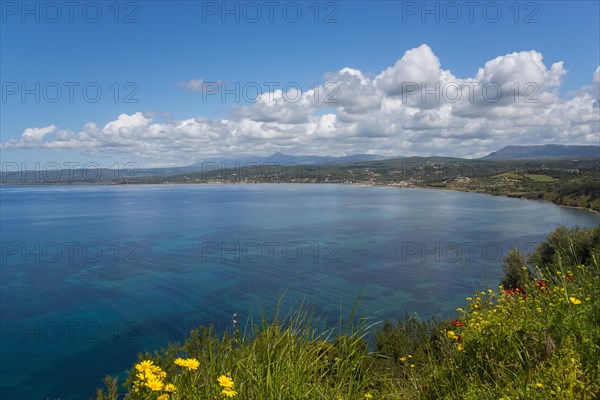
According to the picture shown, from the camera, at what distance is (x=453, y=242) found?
67.2 meters

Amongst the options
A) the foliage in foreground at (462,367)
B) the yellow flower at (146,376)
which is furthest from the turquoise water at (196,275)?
the yellow flower at (146,376)

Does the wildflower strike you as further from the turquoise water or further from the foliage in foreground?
the turquoise water

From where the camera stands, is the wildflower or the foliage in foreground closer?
the wildflower

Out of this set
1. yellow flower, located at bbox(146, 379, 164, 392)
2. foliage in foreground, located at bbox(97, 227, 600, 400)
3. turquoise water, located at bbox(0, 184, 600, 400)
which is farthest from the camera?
turquoise water, located at bbox(0, 184, 600, 400)

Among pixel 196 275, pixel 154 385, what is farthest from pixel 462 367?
pixel 196 275

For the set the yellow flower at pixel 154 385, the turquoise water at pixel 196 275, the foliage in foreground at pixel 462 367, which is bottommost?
the turquoise water at pixel 196 275

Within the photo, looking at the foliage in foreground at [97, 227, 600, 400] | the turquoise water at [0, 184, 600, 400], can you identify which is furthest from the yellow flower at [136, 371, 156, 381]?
the turquoise water at [0, 184, 600, 400]

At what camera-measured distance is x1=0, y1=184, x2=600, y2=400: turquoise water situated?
3130cm

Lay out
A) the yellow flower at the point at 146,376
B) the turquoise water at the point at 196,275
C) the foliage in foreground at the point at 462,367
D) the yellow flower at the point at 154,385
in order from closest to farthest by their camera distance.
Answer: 1. the yellow flower at the point at 154,385
2. the yellow flower at the point at 146,376
3. the foliage in foreground at the point at 462,367
4. the turquoise water at the point at 196,275

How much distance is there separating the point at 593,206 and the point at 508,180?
72.7m

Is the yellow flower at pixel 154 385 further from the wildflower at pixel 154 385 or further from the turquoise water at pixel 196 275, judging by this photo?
the turquoise water at pixel 196 275

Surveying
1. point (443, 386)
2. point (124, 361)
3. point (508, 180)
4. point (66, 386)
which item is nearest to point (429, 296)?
point (124, 361)

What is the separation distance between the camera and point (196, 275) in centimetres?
5094

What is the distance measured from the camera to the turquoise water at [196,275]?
31.3m
